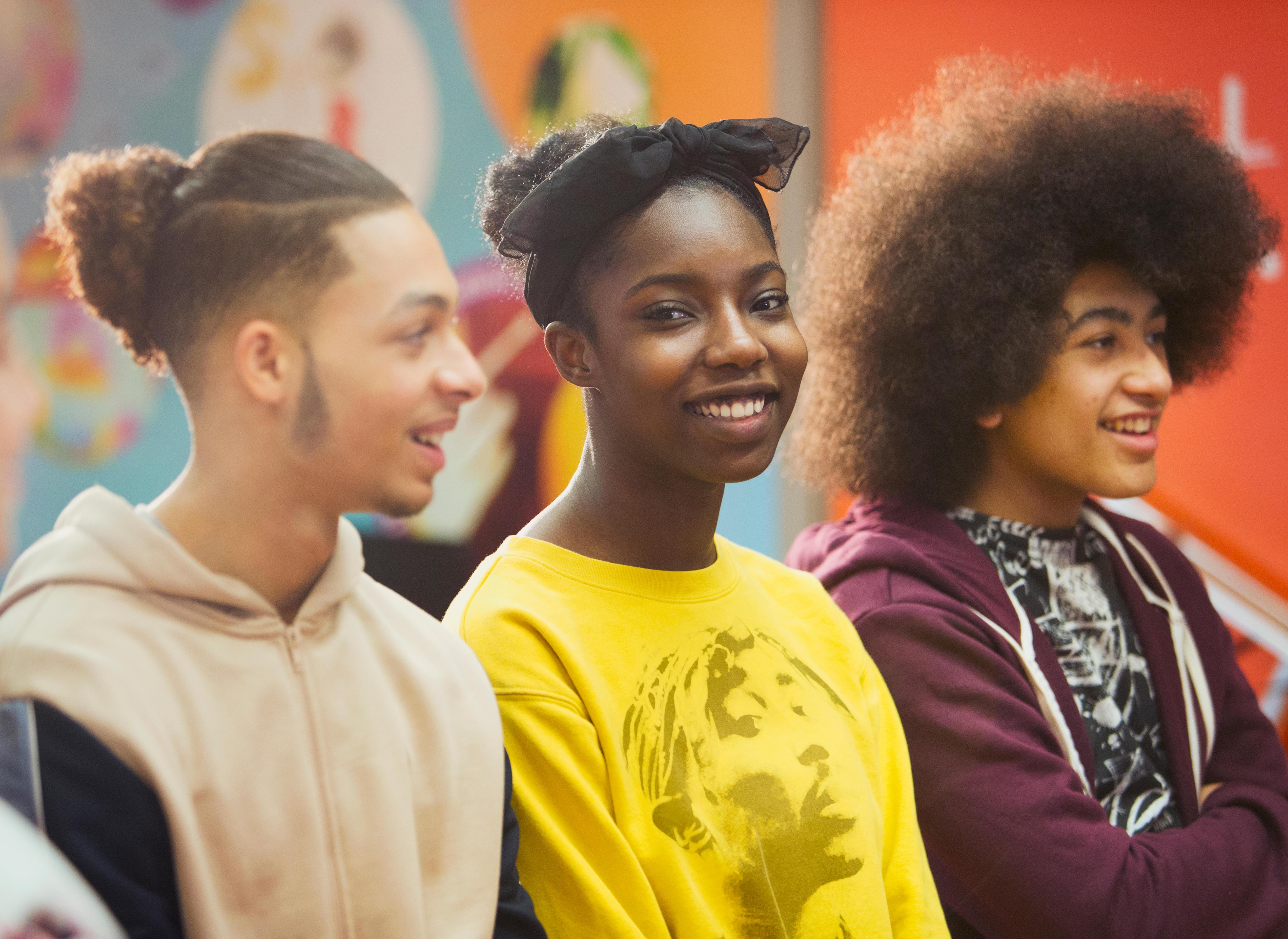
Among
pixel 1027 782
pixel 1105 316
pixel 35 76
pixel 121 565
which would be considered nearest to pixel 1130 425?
pixel 1105 316

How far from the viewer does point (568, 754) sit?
1390mm

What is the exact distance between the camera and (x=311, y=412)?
1.05m

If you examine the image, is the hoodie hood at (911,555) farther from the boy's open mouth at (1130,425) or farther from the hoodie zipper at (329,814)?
the hoodie zipper at (329,814)

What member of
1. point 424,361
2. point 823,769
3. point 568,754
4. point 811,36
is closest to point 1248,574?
point 811,36

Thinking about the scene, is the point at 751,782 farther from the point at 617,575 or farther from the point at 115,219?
the point at 115,219

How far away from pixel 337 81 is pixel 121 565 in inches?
85.7

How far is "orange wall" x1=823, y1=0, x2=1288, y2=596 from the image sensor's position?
11.0ft

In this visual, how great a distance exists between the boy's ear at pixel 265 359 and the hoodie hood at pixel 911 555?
120 cm

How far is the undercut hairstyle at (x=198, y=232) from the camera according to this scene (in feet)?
3.40

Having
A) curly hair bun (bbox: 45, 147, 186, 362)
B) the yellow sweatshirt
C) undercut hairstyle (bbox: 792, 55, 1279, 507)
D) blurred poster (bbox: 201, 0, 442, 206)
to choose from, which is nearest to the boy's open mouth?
undercut hairstyle (bbox: 792, 55, 1279, 507)

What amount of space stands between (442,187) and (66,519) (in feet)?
6.83

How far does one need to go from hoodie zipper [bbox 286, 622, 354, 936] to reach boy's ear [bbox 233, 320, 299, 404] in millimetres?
288

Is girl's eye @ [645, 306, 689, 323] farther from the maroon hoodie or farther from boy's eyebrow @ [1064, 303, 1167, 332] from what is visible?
→ boy's eyebrow @ [1064, 303, 1167, 332]

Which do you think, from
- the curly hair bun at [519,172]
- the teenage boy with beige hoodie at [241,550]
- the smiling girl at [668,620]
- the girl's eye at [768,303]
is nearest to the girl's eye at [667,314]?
the smiling girl at [668,620]
